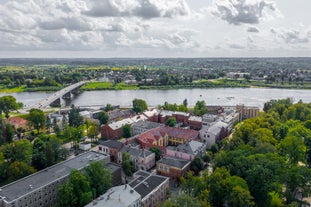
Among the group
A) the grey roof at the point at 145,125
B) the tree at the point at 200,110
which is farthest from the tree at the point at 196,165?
the tree at the point at 200,110

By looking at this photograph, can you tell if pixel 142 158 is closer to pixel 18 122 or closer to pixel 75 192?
pixel 75 192

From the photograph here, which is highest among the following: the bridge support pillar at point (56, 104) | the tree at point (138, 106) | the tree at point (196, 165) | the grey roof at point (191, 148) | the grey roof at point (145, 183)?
the tree at point (138, 106)

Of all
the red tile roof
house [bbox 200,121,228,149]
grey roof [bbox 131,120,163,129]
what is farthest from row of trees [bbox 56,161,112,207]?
grey roof [bbox 131,120,163,129]

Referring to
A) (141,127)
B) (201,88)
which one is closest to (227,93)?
(201,88)

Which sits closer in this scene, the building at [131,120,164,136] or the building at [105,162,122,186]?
the building at [105,162,122,186]

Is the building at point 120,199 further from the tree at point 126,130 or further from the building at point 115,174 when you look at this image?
the tree at point 126,130

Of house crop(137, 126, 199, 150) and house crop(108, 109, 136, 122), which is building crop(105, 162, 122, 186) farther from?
house crop(108, 109, 136, 122)
